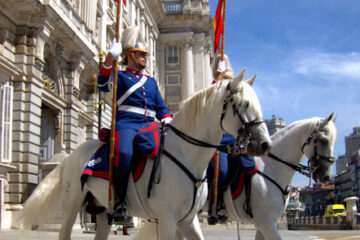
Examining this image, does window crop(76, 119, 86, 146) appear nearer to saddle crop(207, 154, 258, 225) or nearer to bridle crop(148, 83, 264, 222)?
saddle crop(207, 154, 258, 225)

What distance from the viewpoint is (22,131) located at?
1580 centimetres

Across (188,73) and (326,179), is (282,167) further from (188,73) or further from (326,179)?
(188,73)

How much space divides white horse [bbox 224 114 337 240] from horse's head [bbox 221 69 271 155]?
5.91 ft

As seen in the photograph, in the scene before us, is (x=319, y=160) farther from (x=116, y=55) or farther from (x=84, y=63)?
(x=84, y=63)

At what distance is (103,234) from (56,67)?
14.8 m

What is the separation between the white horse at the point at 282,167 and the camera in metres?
5.77

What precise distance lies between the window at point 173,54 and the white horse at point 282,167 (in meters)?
41.9

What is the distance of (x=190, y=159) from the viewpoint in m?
4.46

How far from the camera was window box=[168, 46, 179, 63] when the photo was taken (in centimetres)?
4794

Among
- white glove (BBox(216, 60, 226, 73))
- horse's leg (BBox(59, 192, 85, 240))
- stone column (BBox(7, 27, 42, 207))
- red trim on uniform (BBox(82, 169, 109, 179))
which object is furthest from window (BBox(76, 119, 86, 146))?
red trim on uniform (BBox(82, 169, 109, 179))

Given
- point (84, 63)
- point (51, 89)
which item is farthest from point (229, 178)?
point (84, 63)

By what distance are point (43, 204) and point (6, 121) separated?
1078 cm

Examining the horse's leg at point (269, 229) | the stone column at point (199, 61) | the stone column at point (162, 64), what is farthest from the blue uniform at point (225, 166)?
the stone column at point (199, 61)

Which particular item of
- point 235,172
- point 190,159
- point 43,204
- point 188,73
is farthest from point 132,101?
point 188,73
